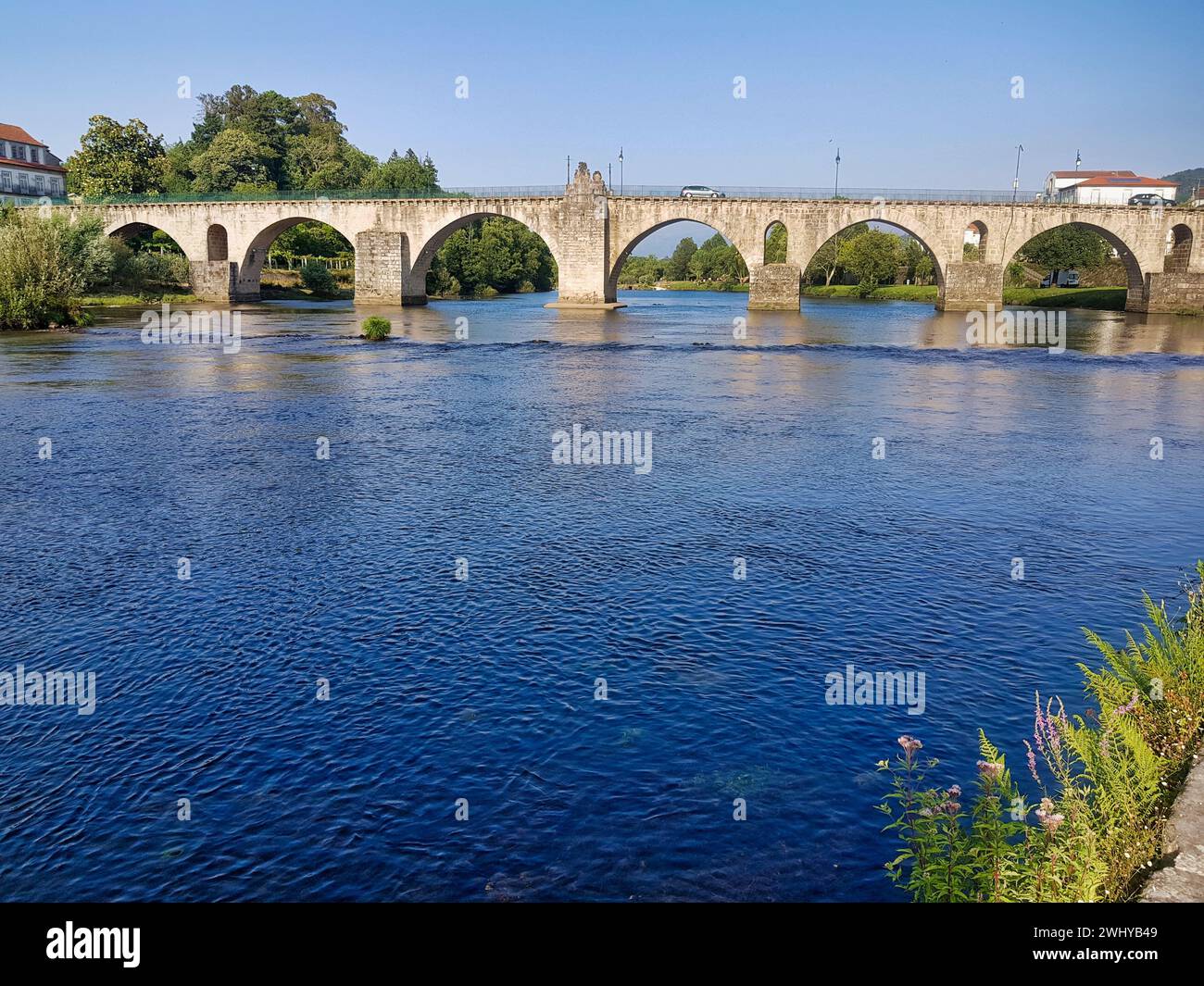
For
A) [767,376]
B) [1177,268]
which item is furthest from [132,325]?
[1177,268]

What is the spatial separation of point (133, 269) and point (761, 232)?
5421cm

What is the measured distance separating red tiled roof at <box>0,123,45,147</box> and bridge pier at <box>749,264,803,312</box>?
9591cm

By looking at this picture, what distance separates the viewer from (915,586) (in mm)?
12477

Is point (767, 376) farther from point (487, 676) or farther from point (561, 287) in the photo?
point (561, 287)

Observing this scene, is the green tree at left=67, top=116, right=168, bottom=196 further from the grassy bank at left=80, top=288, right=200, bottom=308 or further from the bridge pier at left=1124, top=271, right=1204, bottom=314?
the bridge pier at left=1124, top=271, right=1204, bottom=314

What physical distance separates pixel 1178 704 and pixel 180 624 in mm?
10202

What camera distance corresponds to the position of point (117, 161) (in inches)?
4309

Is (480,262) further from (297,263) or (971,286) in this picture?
(971,286)

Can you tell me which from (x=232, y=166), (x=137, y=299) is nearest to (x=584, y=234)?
(x=137, y=299)

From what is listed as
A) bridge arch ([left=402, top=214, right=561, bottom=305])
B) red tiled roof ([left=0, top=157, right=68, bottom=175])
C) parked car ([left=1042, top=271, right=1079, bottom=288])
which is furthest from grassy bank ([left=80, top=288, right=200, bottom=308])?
parked car ([left=1042, top=271, right=1079, bottom=288])

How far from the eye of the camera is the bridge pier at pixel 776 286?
80938mm

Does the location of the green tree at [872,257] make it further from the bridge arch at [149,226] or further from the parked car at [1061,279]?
the bridge arch at [149,226]

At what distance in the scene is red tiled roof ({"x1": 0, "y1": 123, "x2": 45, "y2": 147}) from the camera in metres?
117

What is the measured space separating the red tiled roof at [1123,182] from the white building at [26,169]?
523 ft
